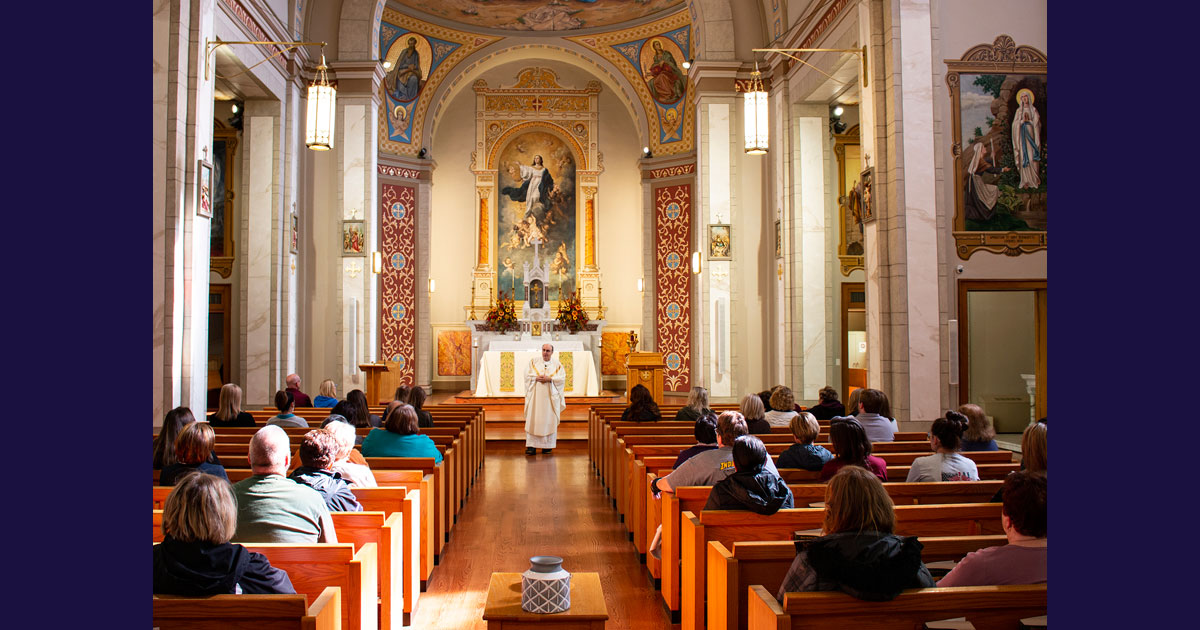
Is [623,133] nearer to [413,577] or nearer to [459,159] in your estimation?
[459,159]

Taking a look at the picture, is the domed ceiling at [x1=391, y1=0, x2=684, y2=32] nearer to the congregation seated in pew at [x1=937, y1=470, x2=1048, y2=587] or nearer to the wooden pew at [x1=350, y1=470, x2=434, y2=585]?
the wooden pew at [x1=350, y1=470, x2=434, y2=585]

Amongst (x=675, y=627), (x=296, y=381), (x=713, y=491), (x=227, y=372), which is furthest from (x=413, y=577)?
(x=227, y=372)

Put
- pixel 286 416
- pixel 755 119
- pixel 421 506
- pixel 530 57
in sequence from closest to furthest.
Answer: pixel 421 506
pixel 286 416
pixel 755 119
pixel 530 57

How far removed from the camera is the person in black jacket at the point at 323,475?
4070 mm

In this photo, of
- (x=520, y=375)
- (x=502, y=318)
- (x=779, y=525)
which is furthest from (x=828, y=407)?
(x=502, y=318)

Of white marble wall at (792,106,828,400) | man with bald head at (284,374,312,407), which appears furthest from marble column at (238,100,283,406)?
white marble wall at (792,106,828,400)

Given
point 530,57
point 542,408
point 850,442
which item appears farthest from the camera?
point 530,57

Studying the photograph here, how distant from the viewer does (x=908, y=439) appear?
7.31 m

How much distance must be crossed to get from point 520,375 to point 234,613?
13.8 metres

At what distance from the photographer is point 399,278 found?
18438 millimetres

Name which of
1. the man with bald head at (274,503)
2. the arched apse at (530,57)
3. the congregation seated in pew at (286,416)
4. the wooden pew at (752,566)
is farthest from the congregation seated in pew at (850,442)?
the arched apse at (530,57)

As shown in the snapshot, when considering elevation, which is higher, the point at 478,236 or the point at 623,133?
the point at 623,133

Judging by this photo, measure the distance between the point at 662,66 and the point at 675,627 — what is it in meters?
15.8

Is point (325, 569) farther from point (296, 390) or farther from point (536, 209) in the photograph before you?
point (536, 209)
